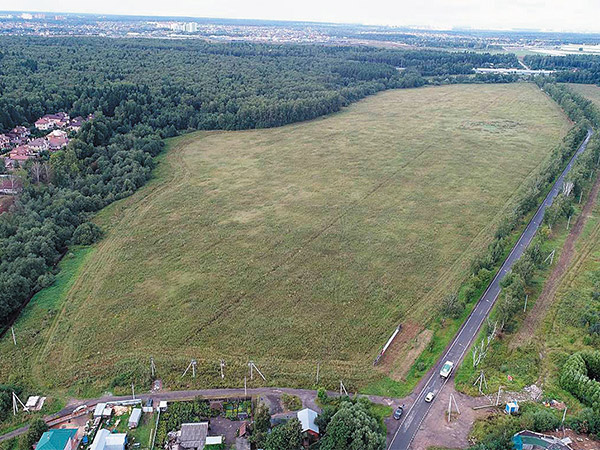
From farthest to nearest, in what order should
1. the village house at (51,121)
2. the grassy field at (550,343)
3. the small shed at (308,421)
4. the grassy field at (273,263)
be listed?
the village house at (51,121), the grassy field at (273,263), the grassy field at (550,343), the small shed at (308,421)

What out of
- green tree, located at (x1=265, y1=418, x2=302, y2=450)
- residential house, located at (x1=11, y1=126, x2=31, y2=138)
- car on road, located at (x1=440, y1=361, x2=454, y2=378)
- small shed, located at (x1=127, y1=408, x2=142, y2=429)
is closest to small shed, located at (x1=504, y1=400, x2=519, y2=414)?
car on road, located at (x1=440, y1=361, x2=454, y2=378)

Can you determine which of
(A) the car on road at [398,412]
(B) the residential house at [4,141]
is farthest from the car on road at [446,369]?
(B) the residential house at [4,141]

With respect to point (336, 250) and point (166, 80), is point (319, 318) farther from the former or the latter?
point (166, 80)

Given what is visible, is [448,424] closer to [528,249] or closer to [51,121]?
[528,249]

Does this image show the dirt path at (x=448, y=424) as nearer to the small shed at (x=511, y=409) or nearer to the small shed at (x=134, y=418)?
the small shed at (x=511, y=409)

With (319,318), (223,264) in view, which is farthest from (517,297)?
(223,264)
